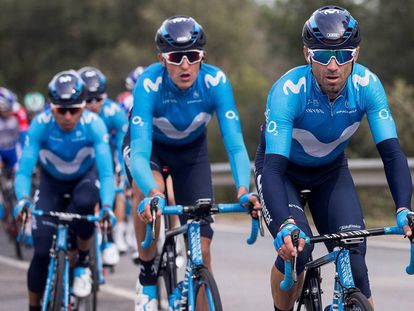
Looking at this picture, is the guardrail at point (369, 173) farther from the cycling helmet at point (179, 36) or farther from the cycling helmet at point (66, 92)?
the cycling helmet at point (179, 36)

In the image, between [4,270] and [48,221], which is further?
[4,270]

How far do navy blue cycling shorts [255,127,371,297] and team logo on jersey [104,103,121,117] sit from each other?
6483 mm

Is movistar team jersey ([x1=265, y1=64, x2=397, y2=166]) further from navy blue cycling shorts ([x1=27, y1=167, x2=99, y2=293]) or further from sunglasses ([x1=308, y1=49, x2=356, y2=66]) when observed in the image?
navy blue cycling shorts ([x1=27, y1=167, x2=99, y2=293])

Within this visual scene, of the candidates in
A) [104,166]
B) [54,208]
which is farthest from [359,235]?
[54,208]

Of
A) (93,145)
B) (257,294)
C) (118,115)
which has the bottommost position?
(257,294)

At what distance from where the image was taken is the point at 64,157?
8.55 m

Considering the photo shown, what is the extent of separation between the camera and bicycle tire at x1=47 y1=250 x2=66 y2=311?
770 centimetres

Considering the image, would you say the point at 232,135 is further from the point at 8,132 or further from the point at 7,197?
the point at 8,132

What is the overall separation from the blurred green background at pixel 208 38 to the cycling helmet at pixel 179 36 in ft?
86.5

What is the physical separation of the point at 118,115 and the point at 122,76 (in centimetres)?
4420

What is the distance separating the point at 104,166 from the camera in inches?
330

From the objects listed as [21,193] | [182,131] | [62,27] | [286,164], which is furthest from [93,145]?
[62,27]

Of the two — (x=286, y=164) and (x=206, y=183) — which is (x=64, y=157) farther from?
(x=286, y=164)

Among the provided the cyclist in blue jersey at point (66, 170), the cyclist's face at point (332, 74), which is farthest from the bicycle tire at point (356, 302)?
the cyclist in blue jersey at point (66, 170)
